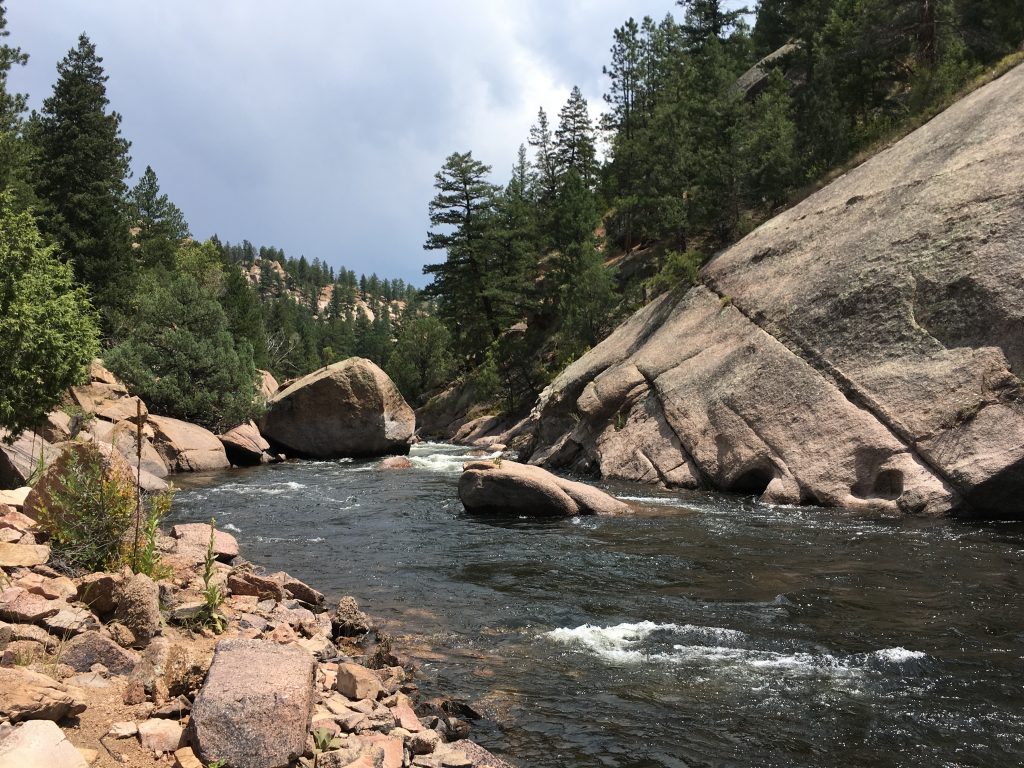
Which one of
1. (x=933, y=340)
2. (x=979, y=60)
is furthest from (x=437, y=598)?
(x=979, y=60)

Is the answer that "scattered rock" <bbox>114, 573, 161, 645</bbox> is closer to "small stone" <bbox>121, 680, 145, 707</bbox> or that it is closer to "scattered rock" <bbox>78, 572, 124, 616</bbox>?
"scattered rock" <bbox>78, 572, 124, 616</bbox>

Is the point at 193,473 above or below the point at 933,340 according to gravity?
below

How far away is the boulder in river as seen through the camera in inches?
1455

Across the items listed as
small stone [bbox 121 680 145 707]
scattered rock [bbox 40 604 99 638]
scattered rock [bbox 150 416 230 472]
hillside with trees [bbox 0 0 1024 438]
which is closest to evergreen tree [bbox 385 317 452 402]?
hillside with trees [bbox 0 0 1024 438]

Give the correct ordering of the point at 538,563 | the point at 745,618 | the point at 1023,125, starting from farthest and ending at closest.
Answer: the point at 1023,125, the point at 538,563, the point at 745,618

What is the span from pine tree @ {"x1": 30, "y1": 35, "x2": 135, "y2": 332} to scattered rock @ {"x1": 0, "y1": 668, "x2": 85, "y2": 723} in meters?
39.0

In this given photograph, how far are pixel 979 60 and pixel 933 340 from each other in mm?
17475

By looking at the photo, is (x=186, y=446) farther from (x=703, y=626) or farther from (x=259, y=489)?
(x=703, y=626)

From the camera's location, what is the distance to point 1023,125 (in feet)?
66.3

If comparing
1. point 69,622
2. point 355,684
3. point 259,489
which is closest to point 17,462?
point 259,489

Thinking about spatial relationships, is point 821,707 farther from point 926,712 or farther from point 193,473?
point 193,473

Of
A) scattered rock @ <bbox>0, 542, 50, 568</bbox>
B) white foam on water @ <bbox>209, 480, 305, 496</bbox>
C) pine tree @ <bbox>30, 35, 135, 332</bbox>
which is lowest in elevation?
white foam on water @ <bbox>209, 480, 305, 496</bbox>

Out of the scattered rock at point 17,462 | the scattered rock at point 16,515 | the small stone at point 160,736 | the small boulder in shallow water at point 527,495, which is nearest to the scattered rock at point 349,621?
the scattered rock at point 16,515

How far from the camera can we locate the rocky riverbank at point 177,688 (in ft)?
15.9
